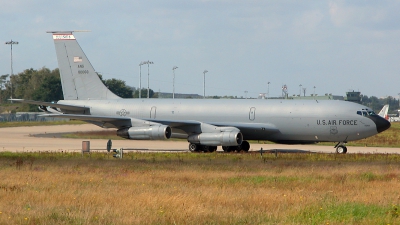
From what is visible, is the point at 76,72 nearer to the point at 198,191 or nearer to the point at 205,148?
the point at 205,148

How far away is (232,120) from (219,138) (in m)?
3.21

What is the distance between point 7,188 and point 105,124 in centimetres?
2461

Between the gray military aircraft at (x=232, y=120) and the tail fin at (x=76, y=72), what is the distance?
148 cm

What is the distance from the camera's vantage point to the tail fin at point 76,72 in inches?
2002

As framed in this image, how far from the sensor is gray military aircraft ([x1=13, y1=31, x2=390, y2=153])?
1657 inches

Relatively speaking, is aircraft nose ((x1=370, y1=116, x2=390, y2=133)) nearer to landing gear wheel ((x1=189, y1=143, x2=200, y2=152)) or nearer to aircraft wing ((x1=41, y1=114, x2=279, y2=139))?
aircraft wing ((x1=41, y1=114, x2=279, y2=139))

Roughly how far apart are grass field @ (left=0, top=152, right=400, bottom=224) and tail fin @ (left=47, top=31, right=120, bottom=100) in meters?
16.3

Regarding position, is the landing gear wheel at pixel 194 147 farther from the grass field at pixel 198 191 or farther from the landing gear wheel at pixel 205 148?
the grass field at pixel 198 191

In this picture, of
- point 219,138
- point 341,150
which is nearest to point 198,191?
point 219,138

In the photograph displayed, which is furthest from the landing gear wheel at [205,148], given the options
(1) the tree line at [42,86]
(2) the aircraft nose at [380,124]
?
(1) the tree line at [42,86]

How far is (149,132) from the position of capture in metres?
42.8

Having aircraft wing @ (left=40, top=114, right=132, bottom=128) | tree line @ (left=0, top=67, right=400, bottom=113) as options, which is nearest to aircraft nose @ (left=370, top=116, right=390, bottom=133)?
aircraft wing @ (left=40, top=114, right=132, bottom=128)

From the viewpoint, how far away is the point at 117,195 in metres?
20.1

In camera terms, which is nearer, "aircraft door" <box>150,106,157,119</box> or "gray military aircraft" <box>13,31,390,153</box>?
"gray military aircraft" <box>13,31,390,153</box>
